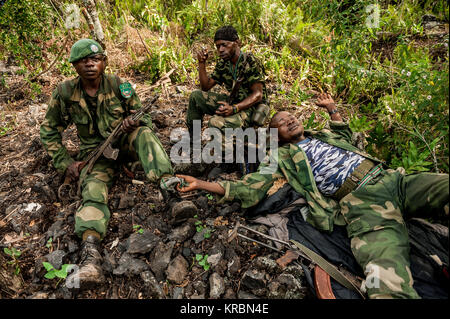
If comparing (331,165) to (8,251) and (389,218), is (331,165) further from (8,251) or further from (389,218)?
(8,251)

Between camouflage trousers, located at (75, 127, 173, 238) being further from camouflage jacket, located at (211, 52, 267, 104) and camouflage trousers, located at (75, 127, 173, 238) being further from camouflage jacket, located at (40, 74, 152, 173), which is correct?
camouflage jacket, located at (211, 52, 267, 104)

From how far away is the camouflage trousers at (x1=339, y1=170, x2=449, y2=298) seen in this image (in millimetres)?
1859

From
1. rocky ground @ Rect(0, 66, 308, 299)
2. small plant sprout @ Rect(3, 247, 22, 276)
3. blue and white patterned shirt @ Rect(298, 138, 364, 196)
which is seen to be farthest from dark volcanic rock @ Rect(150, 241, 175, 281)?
blue and white patterned shirt @ Rect(298, 138, 364, 196)

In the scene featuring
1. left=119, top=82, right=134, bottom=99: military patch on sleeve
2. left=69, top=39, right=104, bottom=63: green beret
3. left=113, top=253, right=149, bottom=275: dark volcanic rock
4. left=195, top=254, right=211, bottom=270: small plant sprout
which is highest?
left=69, top=39, right=104, bottom=63: green beret

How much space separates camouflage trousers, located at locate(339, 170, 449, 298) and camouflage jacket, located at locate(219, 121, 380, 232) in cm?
17

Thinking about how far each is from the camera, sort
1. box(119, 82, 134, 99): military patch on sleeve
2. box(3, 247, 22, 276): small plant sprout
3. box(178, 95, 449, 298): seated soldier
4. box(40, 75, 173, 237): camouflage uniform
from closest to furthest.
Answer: box(178, 95, 449, 298): seated soldier < box(3, 247, 22, 276): small plant sprout < box(40, 75, 173, 237): camouflage uniform < box(119, 82, 134, 99): military patch on sleeve

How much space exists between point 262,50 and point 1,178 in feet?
14.9

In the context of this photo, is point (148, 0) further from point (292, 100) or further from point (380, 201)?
point (380, 201)

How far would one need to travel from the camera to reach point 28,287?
218 centimetres

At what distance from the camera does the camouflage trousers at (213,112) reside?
320 cm

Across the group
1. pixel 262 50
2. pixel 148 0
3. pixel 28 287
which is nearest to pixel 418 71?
pixel 262 50

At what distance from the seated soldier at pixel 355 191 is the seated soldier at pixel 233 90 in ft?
1.50

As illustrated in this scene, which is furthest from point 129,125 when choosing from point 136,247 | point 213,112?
point 136,247

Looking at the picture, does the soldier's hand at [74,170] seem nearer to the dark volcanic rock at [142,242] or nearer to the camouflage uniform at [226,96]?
the dark volcanic rock at [142,242]
